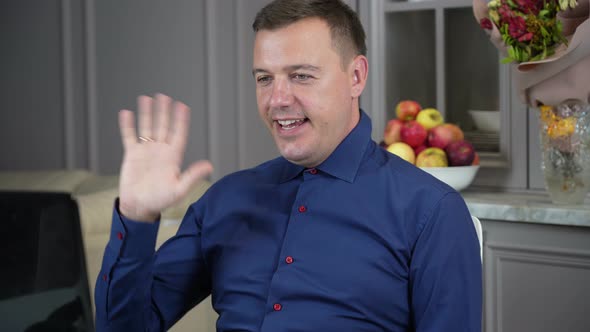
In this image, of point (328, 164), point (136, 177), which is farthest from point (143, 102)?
point (328, 164)

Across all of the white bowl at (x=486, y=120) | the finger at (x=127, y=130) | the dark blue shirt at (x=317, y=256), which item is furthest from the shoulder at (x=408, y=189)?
the white bowl at (x=486, y=120)

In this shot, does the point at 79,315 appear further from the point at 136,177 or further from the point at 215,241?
the point at 215,241

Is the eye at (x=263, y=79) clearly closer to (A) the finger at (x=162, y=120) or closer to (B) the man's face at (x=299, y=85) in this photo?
(B) the man's face at (x=299, y=85)

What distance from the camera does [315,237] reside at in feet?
4.88

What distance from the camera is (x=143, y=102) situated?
4.03 feet

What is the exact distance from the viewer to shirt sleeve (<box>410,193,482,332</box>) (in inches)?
53.8

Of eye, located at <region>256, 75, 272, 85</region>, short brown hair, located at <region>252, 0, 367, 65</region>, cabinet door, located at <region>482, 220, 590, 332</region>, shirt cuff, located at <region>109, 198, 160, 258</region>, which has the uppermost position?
short brown hair, located at <region>252, 0, 367, 65</region>

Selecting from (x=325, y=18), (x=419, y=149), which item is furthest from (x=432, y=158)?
(x=325, y=18)

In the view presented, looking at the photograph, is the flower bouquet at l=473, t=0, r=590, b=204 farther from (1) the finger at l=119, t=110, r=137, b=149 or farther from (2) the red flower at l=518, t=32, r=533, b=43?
(1) the finger at l=119, t=110, r=137, b=149

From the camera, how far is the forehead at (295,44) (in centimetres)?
146

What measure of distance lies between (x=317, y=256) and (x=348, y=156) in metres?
0.21

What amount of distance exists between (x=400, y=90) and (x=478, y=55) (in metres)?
0.32

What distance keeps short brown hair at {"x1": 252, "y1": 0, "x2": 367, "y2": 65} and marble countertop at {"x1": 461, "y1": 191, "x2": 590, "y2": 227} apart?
33.4 inches

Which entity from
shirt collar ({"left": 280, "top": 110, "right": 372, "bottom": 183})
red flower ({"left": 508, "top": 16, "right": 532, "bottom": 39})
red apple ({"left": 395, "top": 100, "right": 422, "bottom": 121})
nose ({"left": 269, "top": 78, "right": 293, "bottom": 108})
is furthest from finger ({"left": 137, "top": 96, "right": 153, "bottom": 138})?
red apple ({"left": 395, "top": 100, "right": 422, "bottom": 121})
